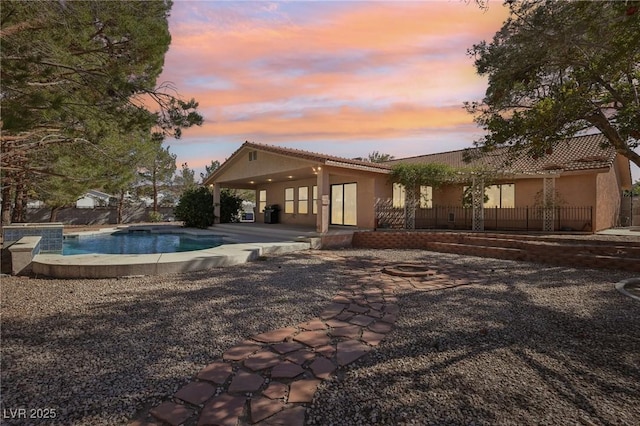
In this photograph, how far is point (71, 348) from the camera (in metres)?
3.58

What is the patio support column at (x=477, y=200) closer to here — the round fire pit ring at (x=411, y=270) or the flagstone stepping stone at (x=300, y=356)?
the round fire pit ring at (x=411, y=270)

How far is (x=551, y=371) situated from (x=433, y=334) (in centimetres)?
121

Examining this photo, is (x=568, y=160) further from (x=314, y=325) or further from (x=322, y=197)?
(x=314, y=325)

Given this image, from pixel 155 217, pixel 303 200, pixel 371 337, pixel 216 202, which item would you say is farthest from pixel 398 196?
pixel 155 217

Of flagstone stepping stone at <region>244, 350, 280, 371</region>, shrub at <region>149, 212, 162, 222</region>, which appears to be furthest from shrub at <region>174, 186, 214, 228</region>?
flagstone stepping stone at <region>244, 350, 280, 371</region>

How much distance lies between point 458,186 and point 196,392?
16853 millimetres

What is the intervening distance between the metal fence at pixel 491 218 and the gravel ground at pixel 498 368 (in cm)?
946

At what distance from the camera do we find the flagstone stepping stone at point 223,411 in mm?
2387

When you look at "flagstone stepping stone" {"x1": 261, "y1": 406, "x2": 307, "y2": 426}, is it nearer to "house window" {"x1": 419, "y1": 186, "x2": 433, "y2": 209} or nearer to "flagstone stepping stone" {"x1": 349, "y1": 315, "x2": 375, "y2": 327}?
"flagstone stepping stone" {"x1": 349, "y1": 315, "x2": 375, "y2": 327}

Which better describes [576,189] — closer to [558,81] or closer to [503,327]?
[558,81]

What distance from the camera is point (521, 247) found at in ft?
34.0

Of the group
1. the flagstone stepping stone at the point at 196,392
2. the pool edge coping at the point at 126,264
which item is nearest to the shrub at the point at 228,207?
the pool edge coping at the point at 126,264

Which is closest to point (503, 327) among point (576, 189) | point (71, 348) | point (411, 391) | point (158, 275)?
point (411, 391)

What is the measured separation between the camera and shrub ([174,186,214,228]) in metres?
19.9
